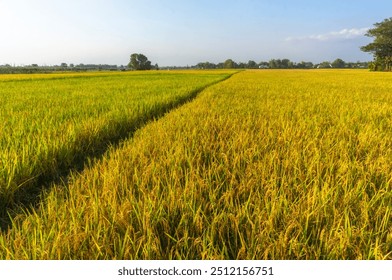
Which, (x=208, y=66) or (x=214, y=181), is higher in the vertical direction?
(x=208, y=66)

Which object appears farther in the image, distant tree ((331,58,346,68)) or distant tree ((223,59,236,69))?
distant tree ((331,58,346,68))

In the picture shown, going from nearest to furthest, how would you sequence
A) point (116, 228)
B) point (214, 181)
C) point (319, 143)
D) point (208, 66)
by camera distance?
point (116, 228) < point (214, 181) < point (319, 143) < point (208, 66)

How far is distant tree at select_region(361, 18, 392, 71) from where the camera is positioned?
49.6 m

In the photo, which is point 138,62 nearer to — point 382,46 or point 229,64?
point 229,64

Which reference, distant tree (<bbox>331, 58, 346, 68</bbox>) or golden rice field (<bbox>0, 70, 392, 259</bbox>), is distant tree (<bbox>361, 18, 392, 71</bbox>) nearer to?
golden rice field (<bbox>0, 70, 392, 259</bbox>)

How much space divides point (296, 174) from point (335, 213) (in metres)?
0.49

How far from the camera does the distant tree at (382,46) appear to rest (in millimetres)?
49625

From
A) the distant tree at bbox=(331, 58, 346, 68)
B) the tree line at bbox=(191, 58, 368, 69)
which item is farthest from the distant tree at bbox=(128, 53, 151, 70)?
the distant tree at bbox=(331, 58, 346, 68)

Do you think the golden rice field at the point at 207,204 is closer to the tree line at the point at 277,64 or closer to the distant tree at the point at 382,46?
the distant tree at the point at 382,46

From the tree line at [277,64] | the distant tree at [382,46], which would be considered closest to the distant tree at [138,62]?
the tree line at [277,64]
